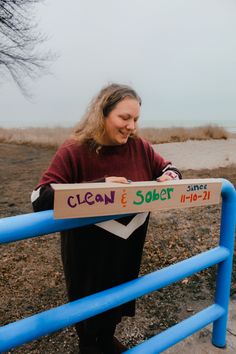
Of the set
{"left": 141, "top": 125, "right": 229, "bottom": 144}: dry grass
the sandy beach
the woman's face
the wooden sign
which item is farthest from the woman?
{"left": 141, "top": 125, "right": 229, "bottom": 144}: dry grass

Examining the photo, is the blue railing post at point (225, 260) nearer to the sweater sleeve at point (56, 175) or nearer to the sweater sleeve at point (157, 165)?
the sweater sleeve at point (157, 165)

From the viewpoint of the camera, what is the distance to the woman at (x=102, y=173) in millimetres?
1408

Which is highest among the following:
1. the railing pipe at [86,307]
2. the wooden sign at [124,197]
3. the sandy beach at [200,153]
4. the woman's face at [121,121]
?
the woman's face at [121,121]

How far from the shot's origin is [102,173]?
1449 mm

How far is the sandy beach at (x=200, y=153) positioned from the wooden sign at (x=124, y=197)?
5.85 metres

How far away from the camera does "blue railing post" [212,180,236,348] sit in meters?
1.55

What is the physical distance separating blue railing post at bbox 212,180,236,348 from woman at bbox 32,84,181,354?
0.24 m

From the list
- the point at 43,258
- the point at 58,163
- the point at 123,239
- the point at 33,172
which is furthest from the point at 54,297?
the point at 33,172

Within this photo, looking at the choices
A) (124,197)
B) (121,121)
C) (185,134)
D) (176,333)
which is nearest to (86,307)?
(124,197)

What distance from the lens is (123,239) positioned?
145cm

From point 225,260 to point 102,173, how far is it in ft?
2.29

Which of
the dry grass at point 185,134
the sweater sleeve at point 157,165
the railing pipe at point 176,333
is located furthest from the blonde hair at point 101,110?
the dry grass at point 185,134

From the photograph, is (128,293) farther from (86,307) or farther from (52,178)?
(52,178)

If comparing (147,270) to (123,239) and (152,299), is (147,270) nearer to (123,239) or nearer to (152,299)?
(152,299)
